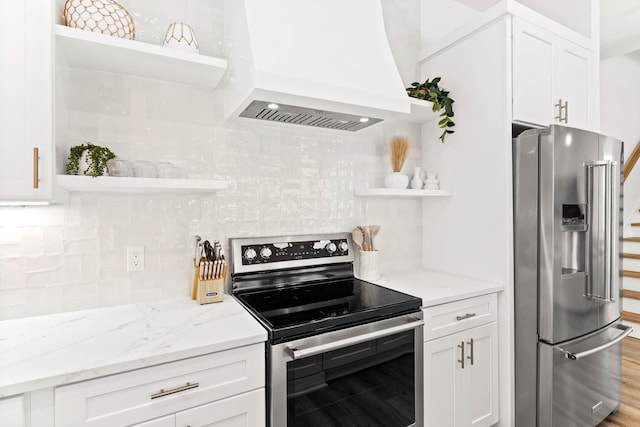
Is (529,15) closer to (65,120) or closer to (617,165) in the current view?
(617,165)

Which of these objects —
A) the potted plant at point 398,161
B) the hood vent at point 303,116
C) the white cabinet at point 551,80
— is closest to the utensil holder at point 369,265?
the potted plant at point 398,161

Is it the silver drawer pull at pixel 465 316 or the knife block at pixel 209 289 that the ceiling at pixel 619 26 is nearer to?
the silver drawer pull at pixel 465 316

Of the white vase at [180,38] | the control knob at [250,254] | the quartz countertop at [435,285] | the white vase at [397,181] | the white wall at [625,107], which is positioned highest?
the white wall at [625,107]

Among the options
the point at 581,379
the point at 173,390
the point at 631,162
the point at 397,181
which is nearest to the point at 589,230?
the point at 581,379

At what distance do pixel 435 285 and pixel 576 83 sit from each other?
1574mm

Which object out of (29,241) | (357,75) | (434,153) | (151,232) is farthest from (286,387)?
(434,153)

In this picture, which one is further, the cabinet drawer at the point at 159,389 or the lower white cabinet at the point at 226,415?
the lower white cabinet at the point at 226,415

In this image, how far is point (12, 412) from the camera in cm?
91

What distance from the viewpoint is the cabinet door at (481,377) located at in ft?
5.93

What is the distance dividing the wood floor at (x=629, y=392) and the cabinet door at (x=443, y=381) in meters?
1.16

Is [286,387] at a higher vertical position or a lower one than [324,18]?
lower

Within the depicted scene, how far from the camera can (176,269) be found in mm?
1661

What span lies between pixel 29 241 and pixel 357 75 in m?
1.54

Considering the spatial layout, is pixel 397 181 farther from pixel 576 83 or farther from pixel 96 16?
pixel 96 16
